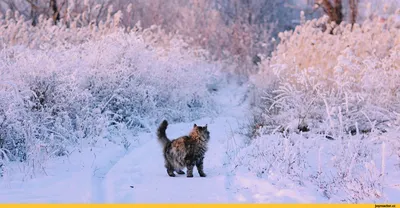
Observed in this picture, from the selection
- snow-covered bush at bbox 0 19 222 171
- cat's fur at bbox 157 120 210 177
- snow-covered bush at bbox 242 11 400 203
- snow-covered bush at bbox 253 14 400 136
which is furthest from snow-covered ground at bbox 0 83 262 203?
snow-covered bush at bbox 253 14 400 136

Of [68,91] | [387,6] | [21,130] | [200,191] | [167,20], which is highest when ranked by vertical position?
[167,20]

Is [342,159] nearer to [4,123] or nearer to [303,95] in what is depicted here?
[303,95]

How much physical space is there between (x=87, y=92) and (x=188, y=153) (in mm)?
3781

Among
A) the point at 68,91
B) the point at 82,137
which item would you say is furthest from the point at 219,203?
the point at 68,91

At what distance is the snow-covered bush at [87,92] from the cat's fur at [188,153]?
1892mm

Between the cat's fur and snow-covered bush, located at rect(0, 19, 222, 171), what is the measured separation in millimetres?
1892

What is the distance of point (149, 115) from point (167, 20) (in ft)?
59.3

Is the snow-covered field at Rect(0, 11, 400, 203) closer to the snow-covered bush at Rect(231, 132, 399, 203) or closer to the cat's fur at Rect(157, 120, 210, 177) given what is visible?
the snow-covered bush at Rect(231, 132, 399, 203)

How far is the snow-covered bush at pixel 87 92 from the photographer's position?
27.1ft

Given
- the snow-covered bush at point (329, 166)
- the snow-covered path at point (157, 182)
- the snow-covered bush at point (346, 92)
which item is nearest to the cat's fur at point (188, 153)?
the snow-covered path at point (157, 182)

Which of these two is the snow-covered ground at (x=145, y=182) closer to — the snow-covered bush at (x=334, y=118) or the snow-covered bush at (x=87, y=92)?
the snow-covered bush at (x=334, y=118)

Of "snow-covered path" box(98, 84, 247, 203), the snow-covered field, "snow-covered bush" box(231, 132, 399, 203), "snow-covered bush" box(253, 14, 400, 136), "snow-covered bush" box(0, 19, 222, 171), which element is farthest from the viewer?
"snow-covered bush" box(253, 14, 400, 136)

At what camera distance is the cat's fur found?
745 centimetres

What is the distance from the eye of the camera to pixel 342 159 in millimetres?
7020
